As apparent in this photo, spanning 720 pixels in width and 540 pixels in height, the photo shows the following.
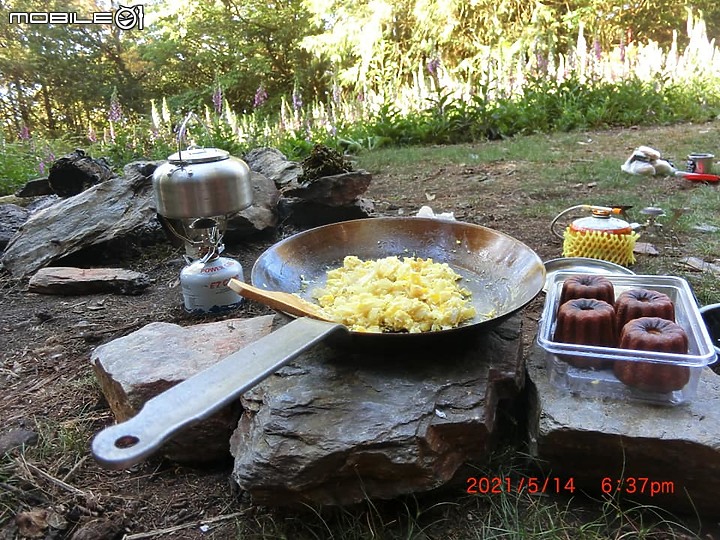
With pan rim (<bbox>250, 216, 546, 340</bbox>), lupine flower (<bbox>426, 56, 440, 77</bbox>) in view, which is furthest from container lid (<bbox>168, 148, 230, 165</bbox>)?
lupine flower (<bbox>426, 56, 440, 77</bbox>)

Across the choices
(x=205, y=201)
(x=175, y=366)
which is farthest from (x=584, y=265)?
(x=175, y=366)

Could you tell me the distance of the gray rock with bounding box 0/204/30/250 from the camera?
4336 mm

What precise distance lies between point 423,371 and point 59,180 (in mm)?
4183

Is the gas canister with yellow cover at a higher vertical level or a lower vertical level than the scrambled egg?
lower

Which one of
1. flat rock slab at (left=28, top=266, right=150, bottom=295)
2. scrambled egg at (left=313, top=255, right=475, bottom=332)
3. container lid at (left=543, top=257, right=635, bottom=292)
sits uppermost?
scrambled egg at (left=313, top=255, right=475, bottom=332)

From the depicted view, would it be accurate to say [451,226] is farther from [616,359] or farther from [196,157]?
[196,157]

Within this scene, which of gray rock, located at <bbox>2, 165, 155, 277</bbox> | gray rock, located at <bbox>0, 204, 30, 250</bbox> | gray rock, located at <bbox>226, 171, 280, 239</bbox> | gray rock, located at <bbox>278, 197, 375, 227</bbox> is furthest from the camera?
gray rock, located at <bbox>0, 204, 30, 250</bbox>

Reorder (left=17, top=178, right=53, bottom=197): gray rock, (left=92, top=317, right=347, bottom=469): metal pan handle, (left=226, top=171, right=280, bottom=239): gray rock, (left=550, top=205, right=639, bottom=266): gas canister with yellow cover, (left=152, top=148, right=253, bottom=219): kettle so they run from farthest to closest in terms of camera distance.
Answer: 1. (left=17, top=178, right=53, bottom=197): gray rock
2. (left=226, top=171, right=280, bottom=239): gray rock
3. (left=550, top=205, right=639, bottom=266): gas canister with yellow cover
4. (left=152, top=148, right=253, bottom=219): kettle
5. (left=92, top=317, right=347, bottom=469): metal pan handle
